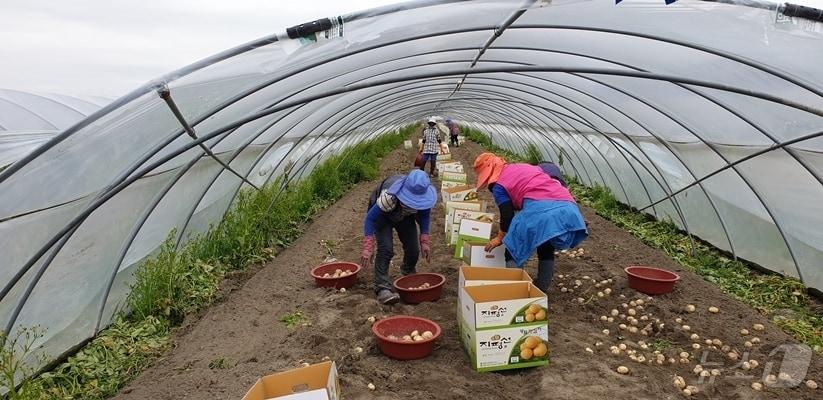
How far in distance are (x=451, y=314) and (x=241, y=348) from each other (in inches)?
76.6

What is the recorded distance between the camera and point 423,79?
5.85 meters

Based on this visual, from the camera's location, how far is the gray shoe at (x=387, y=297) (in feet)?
16.8

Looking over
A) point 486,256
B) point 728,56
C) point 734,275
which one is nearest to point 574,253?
point 734,275

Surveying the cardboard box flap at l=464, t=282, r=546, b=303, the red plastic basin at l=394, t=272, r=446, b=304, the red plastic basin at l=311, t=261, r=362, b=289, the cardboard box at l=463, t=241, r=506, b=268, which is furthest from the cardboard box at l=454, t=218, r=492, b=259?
the cardboard box flap at l=464, t=282, r=546, b=303

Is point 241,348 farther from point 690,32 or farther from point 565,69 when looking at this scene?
point 690,32

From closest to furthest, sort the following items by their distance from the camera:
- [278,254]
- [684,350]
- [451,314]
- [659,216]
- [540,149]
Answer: [684,350], [451,314], [278,254], [659,216], [540,149]

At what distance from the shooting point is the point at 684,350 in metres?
4.46

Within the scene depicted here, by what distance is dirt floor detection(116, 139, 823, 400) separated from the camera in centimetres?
372

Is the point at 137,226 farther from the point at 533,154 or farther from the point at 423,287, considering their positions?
the point at 533,154

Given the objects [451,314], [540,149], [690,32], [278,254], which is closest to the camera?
[690,32]

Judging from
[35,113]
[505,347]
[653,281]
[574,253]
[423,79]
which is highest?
[423,79]

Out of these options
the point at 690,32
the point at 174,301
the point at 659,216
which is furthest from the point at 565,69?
the point at 659,216

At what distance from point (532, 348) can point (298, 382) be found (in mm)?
1749

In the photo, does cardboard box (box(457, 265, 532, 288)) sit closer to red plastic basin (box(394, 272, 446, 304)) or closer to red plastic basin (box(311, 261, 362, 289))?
red plastic basin (box(394, 272, 446, 304))
